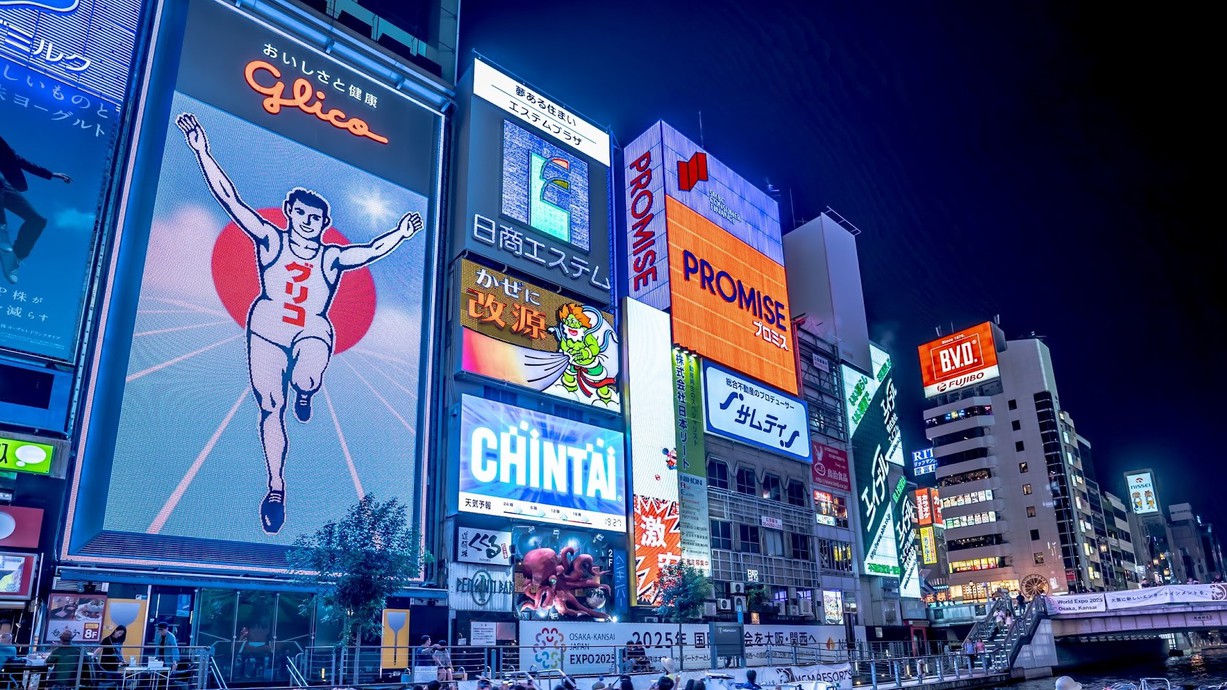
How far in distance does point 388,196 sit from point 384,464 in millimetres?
13230

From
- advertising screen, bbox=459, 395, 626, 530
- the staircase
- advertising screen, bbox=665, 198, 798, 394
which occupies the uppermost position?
advertising screen, bbox=665, 198, 798, 394

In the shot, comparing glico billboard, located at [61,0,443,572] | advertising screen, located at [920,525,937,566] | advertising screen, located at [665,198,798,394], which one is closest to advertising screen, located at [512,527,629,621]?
glico billboard, located at [61,0,443,572]

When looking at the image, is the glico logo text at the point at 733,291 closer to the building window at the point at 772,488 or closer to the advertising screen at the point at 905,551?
the building window at the point at 772,488

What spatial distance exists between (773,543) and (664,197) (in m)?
25.6

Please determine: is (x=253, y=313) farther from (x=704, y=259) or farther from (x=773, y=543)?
(x=773, y=543)

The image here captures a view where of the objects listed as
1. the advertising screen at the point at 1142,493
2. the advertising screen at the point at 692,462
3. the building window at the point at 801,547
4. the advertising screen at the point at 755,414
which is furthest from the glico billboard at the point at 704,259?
the advertising screen at the point at 1142,493

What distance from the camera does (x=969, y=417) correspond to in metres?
126

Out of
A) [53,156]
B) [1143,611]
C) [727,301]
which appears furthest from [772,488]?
[53,156]

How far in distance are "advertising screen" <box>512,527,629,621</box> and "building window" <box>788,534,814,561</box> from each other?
2016 cm

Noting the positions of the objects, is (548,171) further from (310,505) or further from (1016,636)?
(1016,636)

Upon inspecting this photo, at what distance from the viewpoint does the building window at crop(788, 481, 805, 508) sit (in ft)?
213

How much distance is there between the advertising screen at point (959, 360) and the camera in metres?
124

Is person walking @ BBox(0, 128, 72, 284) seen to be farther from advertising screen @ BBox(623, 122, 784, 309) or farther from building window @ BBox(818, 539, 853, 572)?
building window @ BBox(818, 539, 853, 572)

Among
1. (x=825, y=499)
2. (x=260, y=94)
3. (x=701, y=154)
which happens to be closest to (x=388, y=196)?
(x=260, y=94)
